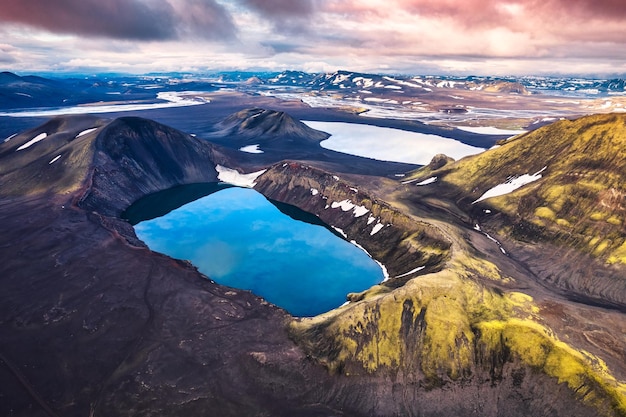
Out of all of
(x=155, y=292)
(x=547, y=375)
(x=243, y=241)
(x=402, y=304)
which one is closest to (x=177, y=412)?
(x=155, y=292)

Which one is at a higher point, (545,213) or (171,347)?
(545,213)

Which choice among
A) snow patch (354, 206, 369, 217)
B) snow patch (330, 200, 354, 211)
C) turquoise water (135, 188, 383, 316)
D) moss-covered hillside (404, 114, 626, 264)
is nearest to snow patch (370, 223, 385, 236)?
turquoise water (135, 188, 383, 316)

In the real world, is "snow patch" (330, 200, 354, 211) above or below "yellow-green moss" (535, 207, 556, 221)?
below

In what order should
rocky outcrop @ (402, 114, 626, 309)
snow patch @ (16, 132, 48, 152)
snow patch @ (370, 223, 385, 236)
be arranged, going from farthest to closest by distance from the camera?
snow patch @ (16, 132, 48, 152) → snow patch @ (370, 223, 385, 236) → rocky outcrop @ (402, 114, 626, 309)

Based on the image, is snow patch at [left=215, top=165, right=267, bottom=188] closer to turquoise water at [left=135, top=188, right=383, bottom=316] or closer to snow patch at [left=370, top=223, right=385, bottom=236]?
turquoise water at [left=135, top=188, right=383, bottom=316]

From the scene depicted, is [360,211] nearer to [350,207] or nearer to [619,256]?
[350,207]

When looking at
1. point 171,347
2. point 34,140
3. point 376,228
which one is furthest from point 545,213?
point 34,140
